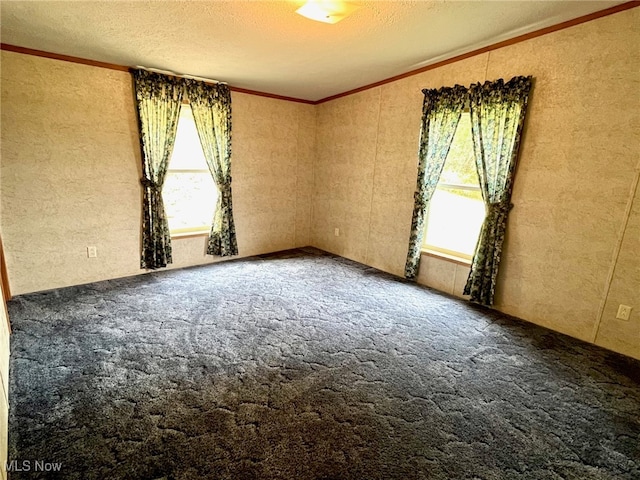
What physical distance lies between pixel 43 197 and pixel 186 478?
10.4 feet

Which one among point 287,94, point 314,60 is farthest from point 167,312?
point 287,94

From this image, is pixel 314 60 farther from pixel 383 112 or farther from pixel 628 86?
pixel 628 86

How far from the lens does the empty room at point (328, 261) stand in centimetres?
173

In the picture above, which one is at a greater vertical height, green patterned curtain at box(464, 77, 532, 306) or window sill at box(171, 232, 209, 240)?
green patterned curtain at box(464, 77, 532, 306)

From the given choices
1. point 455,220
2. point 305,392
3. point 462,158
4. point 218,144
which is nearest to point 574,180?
point 462,158

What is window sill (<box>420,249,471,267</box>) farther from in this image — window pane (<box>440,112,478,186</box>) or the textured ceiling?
the textured ceiling

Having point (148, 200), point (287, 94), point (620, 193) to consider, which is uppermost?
point (287, 94)

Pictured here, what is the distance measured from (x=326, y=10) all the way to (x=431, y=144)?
1982 millimetres

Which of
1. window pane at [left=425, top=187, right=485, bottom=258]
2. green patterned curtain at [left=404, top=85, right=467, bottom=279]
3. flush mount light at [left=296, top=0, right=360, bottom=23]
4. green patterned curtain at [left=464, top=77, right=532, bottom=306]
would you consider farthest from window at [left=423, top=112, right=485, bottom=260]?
flush mount light at [left=296, top=0, right=360, bottom=23]

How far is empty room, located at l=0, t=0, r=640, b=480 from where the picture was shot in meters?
1.73

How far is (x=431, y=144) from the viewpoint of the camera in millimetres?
3664

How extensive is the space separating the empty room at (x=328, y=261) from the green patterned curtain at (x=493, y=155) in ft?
0.07

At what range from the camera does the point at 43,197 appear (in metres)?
3.25

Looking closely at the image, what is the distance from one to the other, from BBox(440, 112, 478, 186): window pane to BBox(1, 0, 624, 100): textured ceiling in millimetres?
728
